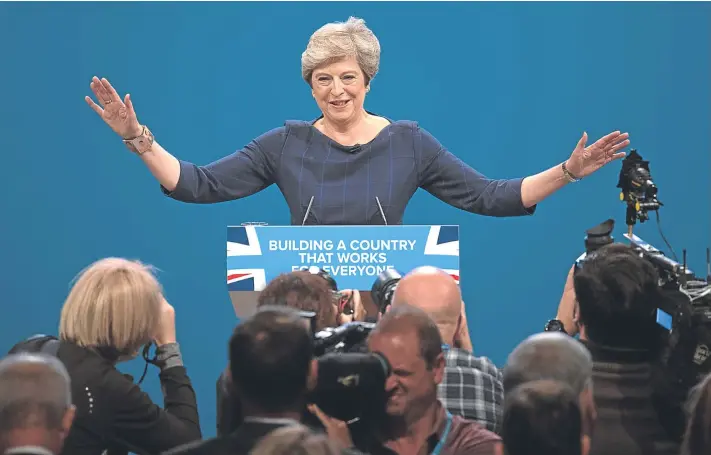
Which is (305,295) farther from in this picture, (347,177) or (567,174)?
(567,174)

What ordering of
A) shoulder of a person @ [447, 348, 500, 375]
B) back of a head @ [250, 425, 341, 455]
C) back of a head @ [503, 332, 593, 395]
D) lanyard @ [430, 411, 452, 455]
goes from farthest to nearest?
shoulder of a person @ [447, 348, 500, 375] < lanyard @ [430, 411, 452, 455] < back of a head @ [503, 332, 593, 395] < back of a head @ [250, 425, 341, 455]

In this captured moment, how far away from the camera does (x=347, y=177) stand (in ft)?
11.8

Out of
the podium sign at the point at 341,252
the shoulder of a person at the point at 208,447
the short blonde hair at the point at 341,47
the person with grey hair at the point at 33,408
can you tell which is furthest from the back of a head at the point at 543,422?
the short blonde hair at the point at 341,47

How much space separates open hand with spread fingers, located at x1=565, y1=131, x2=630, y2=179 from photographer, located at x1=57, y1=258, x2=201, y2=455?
131 centimetres

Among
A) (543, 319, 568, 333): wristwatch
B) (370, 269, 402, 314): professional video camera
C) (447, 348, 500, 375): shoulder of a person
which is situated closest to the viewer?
(447, 348, 500, 375): shoulder of a person

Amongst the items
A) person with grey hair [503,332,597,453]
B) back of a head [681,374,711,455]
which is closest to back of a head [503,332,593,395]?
person with grey hair [503,332,597,453]

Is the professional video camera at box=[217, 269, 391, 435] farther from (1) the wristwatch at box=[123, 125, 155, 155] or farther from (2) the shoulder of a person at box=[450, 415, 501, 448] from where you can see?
(1) the wristwatch at box=[123, 125, 155, 155]

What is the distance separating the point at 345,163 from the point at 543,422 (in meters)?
1.70

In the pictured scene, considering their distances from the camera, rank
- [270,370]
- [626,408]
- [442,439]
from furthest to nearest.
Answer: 1. [626,408]
2. [442,439]
3. [270,370]

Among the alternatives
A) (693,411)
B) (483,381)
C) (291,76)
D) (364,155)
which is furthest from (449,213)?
(693,411)

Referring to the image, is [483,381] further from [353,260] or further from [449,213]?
[449,213]

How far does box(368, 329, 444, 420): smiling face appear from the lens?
2332mm

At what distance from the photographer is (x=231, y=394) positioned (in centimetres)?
243

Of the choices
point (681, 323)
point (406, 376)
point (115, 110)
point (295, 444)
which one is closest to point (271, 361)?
point (406, 376)
